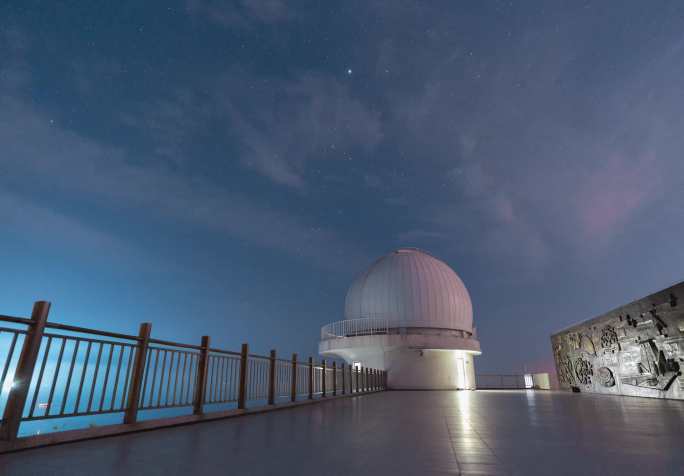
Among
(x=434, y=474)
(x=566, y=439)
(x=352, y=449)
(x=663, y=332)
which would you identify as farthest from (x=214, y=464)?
(x=663, y=332)

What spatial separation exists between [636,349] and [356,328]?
19.8 m

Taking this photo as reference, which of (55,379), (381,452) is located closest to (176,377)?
(55,379)

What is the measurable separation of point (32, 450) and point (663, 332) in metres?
16.2

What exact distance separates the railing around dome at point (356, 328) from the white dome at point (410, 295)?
79 cm

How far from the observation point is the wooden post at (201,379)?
8.60 meters

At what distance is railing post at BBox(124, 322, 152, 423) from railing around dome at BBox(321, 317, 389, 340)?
23.5 metres

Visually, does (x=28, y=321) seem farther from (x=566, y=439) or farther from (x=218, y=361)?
(x=566, y=439)

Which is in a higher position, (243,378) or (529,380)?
(243,378)

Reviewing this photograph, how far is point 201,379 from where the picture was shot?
8.96 metres

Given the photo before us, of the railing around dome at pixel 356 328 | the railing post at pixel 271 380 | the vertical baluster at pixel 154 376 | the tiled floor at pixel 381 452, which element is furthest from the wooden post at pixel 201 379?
the railing around dome at pixel 356 328

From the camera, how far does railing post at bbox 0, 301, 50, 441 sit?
191 inches

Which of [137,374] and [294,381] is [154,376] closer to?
[137,374]

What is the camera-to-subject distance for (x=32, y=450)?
15.6ft

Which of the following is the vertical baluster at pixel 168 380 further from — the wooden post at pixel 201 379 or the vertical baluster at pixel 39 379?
the vertical baluster at pixel 39 379
